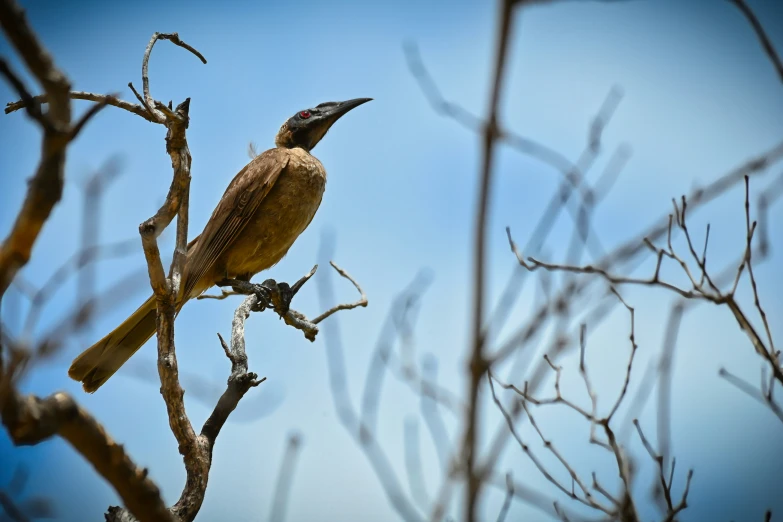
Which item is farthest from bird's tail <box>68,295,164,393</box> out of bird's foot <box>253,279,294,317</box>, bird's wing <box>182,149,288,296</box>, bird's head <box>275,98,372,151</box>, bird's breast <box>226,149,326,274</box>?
bird's head <box>275,98,372,151</box>

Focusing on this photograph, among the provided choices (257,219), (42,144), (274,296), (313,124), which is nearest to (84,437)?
(42,144)

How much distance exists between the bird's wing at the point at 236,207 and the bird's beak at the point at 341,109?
0.84m

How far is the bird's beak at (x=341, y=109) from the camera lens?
622 cm

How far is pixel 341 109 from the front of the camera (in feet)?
20.5

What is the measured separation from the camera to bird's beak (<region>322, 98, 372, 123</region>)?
622cm

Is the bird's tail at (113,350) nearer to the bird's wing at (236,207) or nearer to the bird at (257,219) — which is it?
the bird at (257,219)

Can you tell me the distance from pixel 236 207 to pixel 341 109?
1.59 meters

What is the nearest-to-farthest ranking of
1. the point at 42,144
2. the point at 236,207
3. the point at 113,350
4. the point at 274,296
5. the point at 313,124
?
the point at 42,144, the point at 113,350, the point at 274,296, the point at 236,207, the point at 313,124

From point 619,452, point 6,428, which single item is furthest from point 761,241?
point 6,428

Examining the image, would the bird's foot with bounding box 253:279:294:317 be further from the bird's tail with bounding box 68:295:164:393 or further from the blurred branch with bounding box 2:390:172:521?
the blurred branch with bounding box 2:390:172:521

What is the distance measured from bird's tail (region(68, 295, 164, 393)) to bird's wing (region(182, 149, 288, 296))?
1.62ft

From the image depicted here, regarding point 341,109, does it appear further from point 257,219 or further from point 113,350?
point 113,350

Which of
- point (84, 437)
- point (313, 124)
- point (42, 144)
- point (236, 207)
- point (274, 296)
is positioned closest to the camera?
point (42, 144)

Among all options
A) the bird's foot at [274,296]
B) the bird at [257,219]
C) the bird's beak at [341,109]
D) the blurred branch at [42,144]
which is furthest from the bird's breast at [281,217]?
the blurred branch at [42,144]
